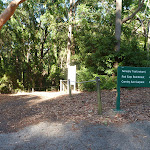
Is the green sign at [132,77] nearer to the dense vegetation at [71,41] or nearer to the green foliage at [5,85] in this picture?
the dense vegetation at [71,41]

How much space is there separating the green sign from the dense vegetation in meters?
5.08

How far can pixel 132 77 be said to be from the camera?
15.9 ft

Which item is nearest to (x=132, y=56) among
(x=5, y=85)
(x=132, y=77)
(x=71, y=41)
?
(x=132, y=77)

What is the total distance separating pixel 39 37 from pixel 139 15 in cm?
1293

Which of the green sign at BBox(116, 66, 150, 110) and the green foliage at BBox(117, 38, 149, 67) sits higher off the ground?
the green foliage at BBox(117, 38, 149, 67)

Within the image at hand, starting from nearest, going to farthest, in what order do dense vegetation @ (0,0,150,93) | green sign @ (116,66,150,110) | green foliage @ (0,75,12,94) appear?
1. green sign @ (116,66,150,110)
2. dense vegetation @ (0,0,150,93)
3. green foliage @ (0,75,12,94)

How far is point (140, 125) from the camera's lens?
3.87 meters

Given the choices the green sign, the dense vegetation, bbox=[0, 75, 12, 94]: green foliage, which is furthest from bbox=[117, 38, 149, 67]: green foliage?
bbox=[0, 75, 12, 94]: green foliage

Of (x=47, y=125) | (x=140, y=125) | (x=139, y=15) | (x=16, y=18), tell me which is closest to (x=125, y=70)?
(x=140, y=125)

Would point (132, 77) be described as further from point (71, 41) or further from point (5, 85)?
point (5, 85)

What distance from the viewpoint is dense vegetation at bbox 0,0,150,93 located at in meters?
11.3

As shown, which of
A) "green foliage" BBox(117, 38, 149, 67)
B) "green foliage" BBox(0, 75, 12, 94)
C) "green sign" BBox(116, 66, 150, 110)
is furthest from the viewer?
"green foliage" BBox(0, 75, 12, 94)

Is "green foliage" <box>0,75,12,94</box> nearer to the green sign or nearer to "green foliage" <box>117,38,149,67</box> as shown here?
"green foliage" <box>117,38,149,67</box>

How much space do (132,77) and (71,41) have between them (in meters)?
14.4
